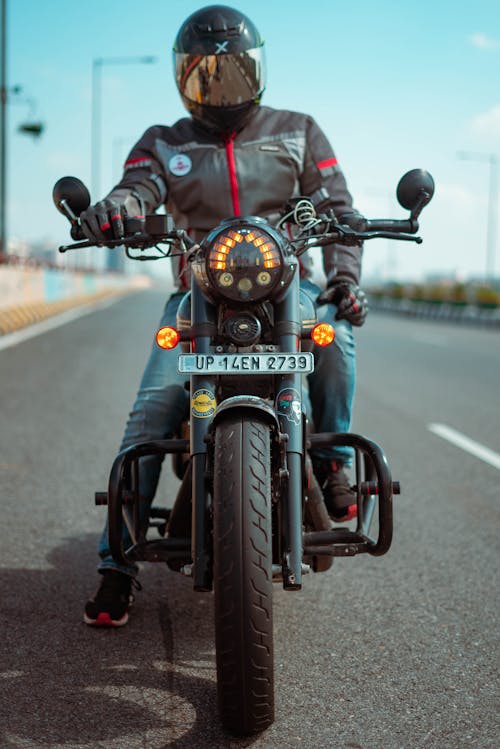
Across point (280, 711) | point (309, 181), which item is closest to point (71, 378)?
point (309, 181)

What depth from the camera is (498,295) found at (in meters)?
35.1

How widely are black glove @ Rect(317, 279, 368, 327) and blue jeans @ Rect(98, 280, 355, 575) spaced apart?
0.08 ft

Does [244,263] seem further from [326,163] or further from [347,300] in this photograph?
[326,163]

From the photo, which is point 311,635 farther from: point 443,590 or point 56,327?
point 56,327

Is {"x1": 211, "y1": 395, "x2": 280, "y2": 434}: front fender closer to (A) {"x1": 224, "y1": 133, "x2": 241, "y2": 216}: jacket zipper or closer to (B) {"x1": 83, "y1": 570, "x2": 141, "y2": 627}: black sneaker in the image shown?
(B) {"x1": 83, "y1": 570, "x2": 141, "y2": 627}: black sneaker

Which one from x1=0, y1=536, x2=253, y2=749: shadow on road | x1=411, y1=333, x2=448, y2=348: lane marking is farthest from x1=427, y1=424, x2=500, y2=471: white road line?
x1=411, y1=333, x2=448, y2=348: lane marking

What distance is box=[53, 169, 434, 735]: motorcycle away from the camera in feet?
8.84

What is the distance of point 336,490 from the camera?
12.7ft

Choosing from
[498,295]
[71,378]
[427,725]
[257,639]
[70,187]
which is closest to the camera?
[257,639]

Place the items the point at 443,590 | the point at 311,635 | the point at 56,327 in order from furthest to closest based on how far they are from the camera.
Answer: the point at 56,327
the point at 443,590
the point at 311,635

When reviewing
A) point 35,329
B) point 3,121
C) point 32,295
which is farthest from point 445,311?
point 35,329

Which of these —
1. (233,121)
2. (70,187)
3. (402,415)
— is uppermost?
(233,121)

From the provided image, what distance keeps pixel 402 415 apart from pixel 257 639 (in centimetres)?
691

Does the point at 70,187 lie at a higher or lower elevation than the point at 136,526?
higher
